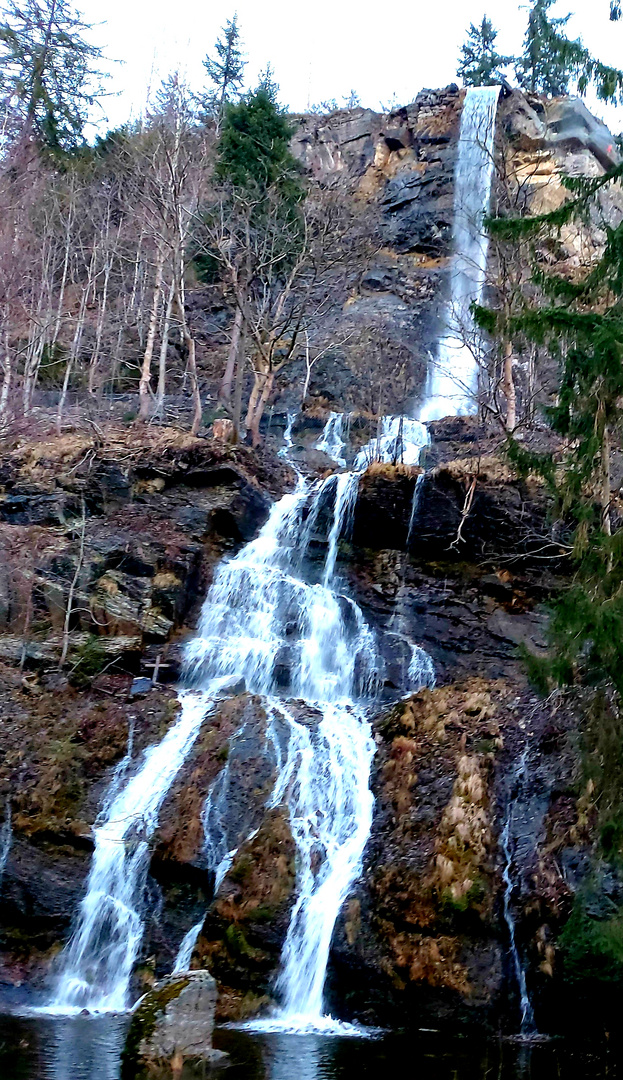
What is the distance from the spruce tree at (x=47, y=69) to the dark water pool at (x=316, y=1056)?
13.0 meters

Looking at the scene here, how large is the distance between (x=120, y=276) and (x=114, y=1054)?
2470 cm

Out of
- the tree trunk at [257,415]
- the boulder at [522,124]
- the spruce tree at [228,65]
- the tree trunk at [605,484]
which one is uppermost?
the spruce tree at [228,65]

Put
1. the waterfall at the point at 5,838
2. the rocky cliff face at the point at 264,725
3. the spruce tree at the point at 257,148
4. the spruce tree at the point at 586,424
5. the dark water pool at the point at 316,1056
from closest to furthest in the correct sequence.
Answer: the dark water pool at the point at 316,1056
the spruce tree at the point at 586,424
the rocky cliff face at the point at 264,725
the waterfall at the point at 5,838
the spruce tree at the point at 257,148

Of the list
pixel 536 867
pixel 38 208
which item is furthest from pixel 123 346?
pixel 536 867

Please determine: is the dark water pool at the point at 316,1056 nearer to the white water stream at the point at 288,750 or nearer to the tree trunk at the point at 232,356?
the white water stream at the point at 288,750

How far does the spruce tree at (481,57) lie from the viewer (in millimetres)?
40641

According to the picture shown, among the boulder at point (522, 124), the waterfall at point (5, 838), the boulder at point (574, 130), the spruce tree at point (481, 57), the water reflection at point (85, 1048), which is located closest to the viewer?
the water reflection at point (85, 1048)

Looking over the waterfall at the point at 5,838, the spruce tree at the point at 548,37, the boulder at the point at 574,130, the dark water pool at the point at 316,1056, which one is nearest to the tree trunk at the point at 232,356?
the spruce tree at the point at 548,37

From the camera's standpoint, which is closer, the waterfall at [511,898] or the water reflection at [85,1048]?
the water reflection at [85,1048]

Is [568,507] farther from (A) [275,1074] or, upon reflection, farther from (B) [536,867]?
(A) [275,1074]

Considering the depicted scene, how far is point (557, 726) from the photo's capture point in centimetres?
1316

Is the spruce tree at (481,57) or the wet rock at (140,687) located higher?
the spruce tree at (481,57)

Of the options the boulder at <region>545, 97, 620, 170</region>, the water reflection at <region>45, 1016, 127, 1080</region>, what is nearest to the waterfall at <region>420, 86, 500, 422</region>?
the boulder at <region>545, 97, 620, 170</region>

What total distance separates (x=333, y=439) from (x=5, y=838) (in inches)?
594
